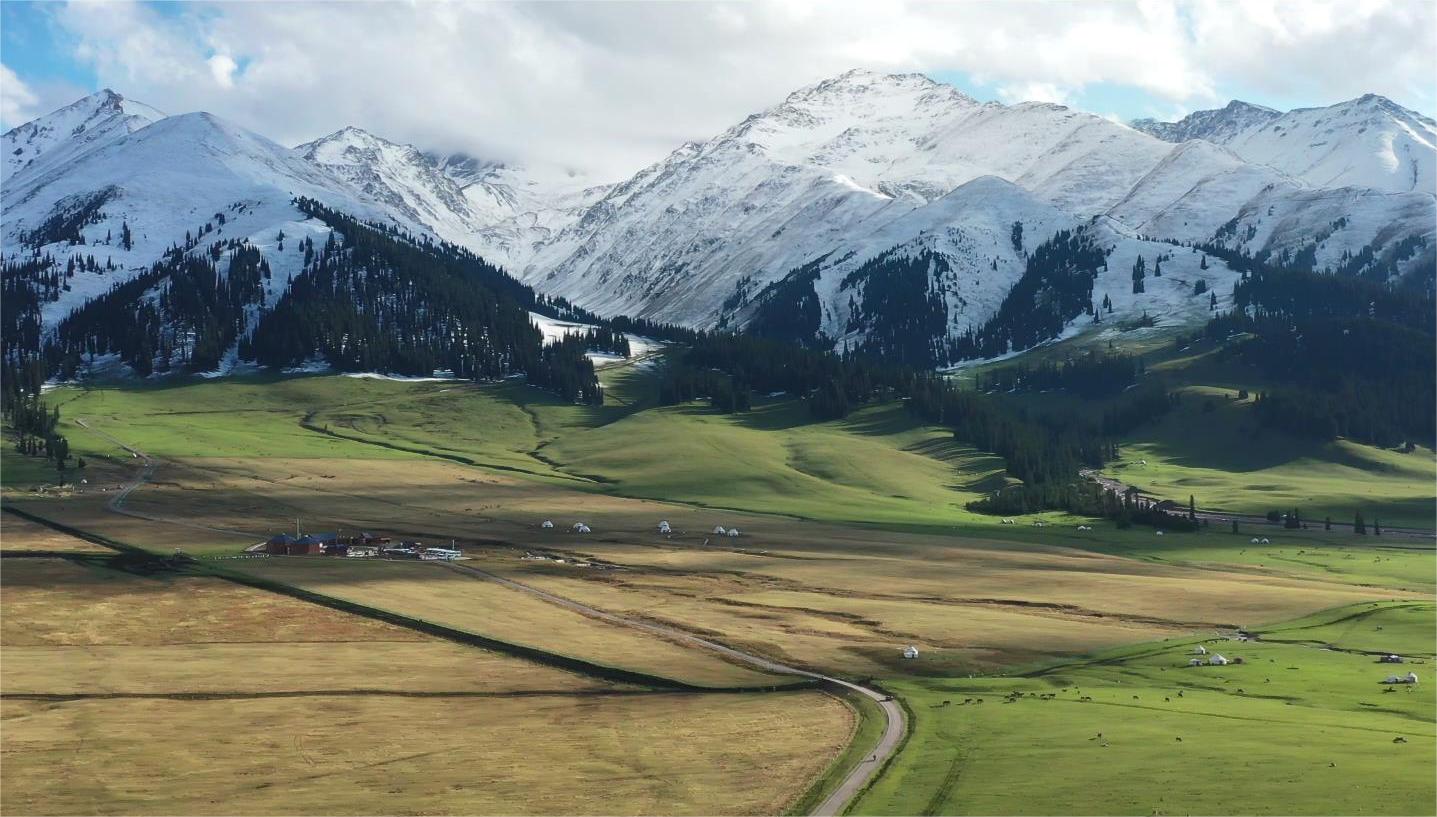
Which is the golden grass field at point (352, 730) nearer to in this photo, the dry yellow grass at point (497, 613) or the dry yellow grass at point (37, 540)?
the dry yellow grass at point (497, 613)

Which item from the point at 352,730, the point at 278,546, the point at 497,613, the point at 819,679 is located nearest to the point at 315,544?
the point at 278,546

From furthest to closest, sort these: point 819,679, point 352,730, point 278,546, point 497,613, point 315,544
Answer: point 315,544 < point 278,546 < point 497,613 < point 819,679 < point 352,730

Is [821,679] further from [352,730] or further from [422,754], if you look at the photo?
[352,730]

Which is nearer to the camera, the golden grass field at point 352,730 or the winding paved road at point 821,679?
the winding paved road at point 821,679

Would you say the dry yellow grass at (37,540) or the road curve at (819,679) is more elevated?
the dry yellow grass at (37,540)

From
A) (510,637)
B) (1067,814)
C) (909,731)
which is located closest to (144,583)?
(510,637)

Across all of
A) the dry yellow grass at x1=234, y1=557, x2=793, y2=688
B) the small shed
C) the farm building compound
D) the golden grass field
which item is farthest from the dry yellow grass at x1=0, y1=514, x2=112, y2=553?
the golden grass field

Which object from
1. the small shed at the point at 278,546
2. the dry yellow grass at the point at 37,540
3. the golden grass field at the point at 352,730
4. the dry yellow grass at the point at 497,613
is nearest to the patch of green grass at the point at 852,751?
the golden grass field at the point at 352,730
